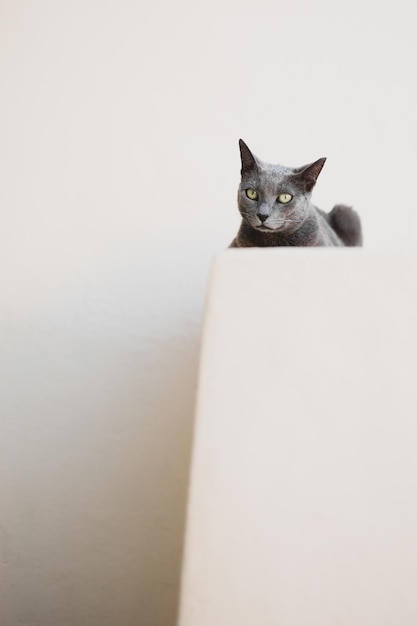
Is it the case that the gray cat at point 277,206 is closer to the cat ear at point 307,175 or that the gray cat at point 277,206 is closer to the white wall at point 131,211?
the cat ear at point 307,175

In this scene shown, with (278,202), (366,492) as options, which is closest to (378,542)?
(366,492)

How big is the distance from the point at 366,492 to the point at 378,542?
5 cm

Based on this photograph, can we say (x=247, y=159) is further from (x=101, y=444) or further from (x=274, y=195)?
(x=101, y=444)

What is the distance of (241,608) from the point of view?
0.46 m

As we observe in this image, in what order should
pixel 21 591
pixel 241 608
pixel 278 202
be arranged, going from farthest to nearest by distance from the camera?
pixel 21 591
pixel 278 202
pixel 241 608

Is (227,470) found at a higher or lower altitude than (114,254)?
lower

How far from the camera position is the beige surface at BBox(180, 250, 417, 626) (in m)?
0.47

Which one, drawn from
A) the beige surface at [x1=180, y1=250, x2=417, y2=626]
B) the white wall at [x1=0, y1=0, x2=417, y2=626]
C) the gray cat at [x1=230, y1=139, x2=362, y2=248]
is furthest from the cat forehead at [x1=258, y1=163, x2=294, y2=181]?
the beige surface at [x1=180, y1=250, x2=417, y2=626]

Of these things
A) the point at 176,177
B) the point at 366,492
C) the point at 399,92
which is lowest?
the point at 366,492

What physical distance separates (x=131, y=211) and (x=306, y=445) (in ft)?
2.60

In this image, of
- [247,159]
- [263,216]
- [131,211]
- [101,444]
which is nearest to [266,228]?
[263,216]

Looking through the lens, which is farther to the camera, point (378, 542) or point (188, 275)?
point (188, 275)

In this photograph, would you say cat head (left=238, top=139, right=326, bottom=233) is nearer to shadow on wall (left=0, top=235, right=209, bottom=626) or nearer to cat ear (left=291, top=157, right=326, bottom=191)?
cat ear (left=291, top=157, right=326, bottom=191)

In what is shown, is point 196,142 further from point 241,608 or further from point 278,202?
point 241,608
